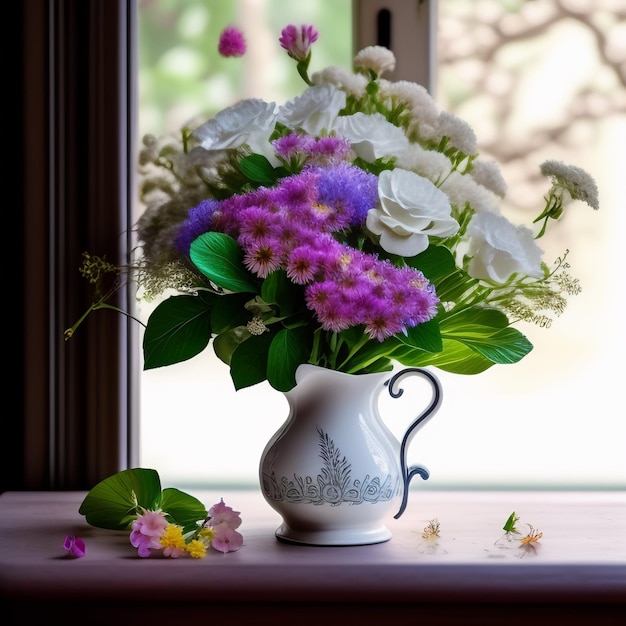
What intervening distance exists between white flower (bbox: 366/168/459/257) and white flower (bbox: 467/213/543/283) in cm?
4

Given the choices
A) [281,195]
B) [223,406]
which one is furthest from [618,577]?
[223,406]

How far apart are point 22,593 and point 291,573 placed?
0.27 metres

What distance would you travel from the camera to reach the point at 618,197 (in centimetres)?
146

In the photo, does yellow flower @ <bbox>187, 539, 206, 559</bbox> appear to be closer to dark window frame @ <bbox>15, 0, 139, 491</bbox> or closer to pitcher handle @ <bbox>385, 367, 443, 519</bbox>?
pitcher handle @ <bbox>385, 367, 443, 519</bbox>

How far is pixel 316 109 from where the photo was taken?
93 centimetres

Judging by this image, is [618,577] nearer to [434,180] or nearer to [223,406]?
[434,180]

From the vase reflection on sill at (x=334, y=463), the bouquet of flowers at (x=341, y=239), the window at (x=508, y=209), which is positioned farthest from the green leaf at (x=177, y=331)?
the window at (x=508, y=209)

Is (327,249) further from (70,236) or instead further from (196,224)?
(70,236)

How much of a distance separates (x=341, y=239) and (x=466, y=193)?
0.14m

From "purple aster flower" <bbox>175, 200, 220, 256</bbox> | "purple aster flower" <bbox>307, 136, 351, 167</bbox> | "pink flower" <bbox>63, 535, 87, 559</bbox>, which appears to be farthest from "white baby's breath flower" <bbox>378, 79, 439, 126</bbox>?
"pink flower" <bbox>63, 535, 87, 559</bbox>

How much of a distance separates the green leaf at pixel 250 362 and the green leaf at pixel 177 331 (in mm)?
45

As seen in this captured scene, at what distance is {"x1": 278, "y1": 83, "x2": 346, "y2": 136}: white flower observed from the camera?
930 millimetres

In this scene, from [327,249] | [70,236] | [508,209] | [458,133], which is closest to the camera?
[327,249]

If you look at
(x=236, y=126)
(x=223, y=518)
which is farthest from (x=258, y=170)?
(x=223, y=518)
